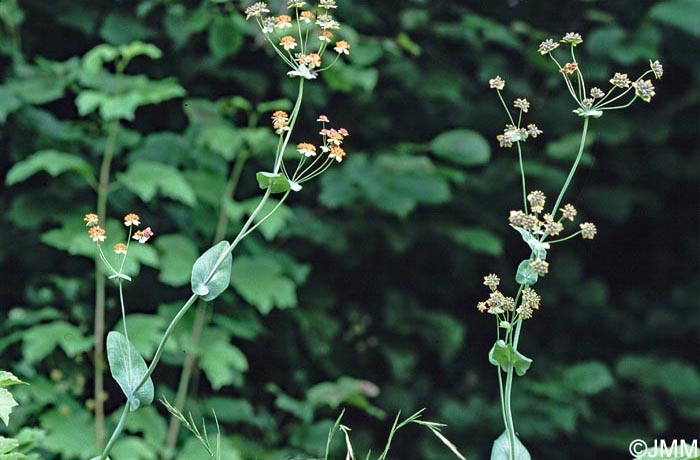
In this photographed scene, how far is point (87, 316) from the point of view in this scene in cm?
220

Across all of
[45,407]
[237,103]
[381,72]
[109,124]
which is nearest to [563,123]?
[381,72]

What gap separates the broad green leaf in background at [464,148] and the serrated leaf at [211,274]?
1688 millimetres

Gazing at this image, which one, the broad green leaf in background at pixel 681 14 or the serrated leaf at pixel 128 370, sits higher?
the broad green leaf in background at pixel 681 14

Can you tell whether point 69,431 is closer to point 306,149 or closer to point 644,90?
point 306,149

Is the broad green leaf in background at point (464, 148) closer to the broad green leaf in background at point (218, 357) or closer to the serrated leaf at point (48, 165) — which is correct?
the broad green leaf in background at point (218, 357)

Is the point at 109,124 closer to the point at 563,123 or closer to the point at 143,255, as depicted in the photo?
the point at 143,255

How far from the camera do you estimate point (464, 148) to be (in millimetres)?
2596

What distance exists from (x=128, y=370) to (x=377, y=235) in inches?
74.9

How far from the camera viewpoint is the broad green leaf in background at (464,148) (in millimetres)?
2576

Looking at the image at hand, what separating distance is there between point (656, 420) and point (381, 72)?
57.1 inches

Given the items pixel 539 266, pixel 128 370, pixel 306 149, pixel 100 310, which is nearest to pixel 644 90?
pixel 539 266

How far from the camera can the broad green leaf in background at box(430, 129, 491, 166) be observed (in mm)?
2576

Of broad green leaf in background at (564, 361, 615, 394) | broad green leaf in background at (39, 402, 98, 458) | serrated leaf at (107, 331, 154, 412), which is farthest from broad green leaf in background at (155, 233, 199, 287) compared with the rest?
broad green leaf in background at (564, 361, 615, 394)

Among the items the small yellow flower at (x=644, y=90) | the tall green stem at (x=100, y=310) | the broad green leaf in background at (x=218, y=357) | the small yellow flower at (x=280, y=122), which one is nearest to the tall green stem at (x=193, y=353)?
the broad green leaf in background at (x=218, y=357)
